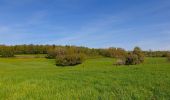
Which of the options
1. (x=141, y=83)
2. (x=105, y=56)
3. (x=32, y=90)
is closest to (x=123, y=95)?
(x=141, y=83)

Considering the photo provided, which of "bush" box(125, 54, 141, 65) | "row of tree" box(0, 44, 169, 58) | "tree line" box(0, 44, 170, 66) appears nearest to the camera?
"bush" box(125, 54, 141, 65)

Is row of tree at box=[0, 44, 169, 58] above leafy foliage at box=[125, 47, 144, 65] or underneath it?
above

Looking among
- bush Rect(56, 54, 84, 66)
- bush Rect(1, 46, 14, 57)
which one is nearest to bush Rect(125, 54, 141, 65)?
bush Rect(56, 54, 84, 66)

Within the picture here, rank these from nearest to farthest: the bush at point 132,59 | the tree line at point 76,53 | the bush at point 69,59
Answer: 1. the bush at point 132,59
2. the tree line at point 76,53
3. the bush at point 69,59

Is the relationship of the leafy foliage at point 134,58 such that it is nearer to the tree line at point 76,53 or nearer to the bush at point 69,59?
the tree line at point 76,53

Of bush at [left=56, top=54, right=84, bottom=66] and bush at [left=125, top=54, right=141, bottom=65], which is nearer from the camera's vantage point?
bush at [left=125, top=54, right=141, bottom=65]

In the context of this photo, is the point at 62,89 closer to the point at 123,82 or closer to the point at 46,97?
the point at 46,97

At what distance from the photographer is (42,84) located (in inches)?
775

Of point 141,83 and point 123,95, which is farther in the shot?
point 141,83

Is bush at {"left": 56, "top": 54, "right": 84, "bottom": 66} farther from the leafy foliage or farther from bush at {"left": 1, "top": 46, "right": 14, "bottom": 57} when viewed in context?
bush at {"left": 1, "top": 46, "right": 14, "bottom": 57}

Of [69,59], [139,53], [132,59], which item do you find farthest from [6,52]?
[139,53]

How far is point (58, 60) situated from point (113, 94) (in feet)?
243

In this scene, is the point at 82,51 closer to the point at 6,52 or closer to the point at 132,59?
the point at 6,52

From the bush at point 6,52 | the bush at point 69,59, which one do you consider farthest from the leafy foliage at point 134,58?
the bush at point 6,52
